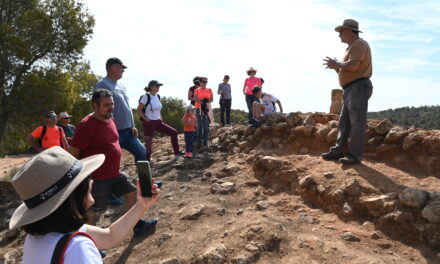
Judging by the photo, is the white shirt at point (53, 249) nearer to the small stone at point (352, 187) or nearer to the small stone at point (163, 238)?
the small stone at point (163, 238)

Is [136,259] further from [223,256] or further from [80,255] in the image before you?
[80,255]

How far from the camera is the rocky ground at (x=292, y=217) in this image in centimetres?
409

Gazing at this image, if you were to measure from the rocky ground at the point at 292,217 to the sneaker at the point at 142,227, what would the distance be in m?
0.10

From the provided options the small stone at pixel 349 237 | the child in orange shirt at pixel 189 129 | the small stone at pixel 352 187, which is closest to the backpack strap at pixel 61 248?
the small stone at pixel 349 237

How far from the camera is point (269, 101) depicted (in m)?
9.78

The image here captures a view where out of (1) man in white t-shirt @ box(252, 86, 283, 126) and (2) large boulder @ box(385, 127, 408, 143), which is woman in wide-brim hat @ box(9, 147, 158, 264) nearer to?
(2) large boulder @ box(385, 127, 408, 143)

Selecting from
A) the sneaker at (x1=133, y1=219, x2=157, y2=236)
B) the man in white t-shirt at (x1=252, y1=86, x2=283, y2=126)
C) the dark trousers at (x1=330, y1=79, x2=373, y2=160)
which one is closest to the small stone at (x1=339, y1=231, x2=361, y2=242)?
the dark trousers at (x1=330, y1=79, x2=373, y2=160)

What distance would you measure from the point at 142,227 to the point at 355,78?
3.70 m

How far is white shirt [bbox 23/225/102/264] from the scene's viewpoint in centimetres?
161

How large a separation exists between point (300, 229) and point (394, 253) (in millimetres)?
1071

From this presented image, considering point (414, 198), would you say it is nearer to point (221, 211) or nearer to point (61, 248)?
point (221, 211)

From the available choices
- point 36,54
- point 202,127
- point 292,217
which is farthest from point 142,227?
point 36,54

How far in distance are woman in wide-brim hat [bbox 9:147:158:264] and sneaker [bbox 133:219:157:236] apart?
345cm

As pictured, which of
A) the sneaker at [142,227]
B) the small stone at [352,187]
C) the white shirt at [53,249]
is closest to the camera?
the white shirt at [53,249]
